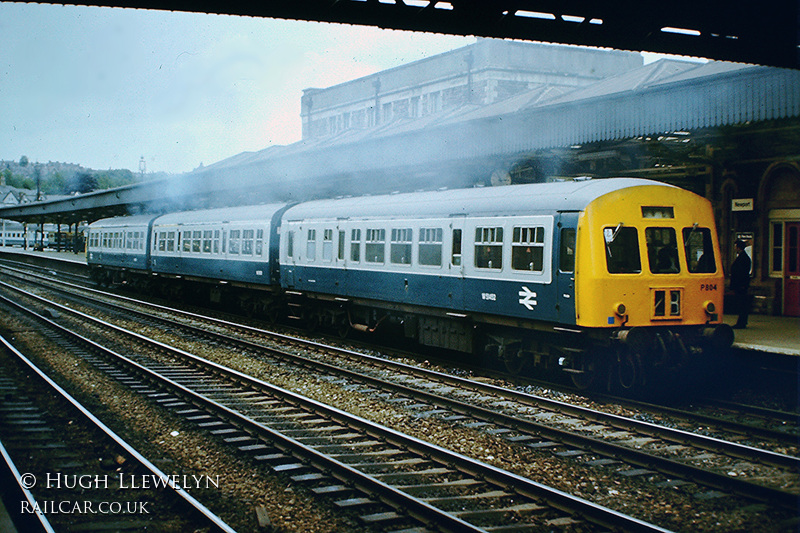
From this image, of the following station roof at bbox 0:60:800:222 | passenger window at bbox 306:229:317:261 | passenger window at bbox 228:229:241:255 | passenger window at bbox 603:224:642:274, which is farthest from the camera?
passenger window at bbox 228:229:241:255

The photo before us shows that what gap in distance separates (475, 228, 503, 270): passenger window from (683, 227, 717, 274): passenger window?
2.74 m

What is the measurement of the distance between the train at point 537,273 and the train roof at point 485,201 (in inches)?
1.2

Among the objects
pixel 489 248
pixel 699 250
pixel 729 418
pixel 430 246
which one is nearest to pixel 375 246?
pixel 430 246

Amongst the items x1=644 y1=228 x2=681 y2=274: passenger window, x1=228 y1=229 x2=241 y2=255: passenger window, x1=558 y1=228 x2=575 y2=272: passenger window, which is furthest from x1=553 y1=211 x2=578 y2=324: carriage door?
x1=228 y1=229 x2=241 y2=255: passenger window

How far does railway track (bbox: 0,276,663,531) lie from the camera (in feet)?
19.3

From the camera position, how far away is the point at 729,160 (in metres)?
15.7

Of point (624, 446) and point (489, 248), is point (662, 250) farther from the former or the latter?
point (624, 446)

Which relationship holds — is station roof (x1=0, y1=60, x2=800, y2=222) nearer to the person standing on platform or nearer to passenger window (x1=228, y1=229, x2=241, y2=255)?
the person standing on platform

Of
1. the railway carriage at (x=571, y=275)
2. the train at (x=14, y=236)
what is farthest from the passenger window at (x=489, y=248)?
the train at (x=14, y=236)

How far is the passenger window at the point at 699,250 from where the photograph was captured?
10.5 meters

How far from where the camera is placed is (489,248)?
11641 mm

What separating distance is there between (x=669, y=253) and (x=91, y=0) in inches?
320

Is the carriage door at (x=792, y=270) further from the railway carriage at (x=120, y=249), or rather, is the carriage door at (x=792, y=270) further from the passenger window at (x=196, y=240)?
the railway carriage at (x=120, y=249)

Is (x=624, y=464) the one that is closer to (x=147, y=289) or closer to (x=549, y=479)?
(x=549, y=479)
